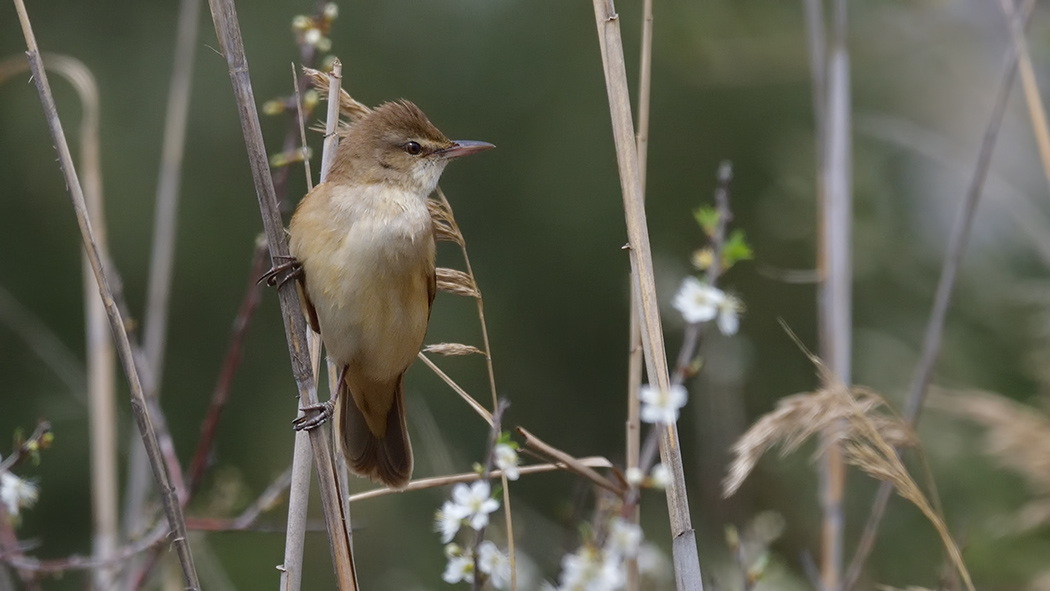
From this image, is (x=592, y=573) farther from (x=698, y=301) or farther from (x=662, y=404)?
(x=698, y=301)

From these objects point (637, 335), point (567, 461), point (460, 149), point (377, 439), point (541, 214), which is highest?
point (460, 149)

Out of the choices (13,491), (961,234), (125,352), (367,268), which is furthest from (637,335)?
(13,491)

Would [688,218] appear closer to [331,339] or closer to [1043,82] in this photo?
[1043,82]

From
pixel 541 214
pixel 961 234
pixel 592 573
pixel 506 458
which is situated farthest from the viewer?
pixel 541 214

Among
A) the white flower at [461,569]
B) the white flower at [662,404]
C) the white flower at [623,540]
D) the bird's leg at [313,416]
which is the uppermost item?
the white flower at [662,404]

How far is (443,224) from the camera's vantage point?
2180 millimetres

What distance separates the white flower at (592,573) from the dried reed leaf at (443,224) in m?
0.69

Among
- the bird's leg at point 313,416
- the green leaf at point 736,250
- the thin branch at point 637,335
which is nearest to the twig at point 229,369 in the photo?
the bird's leg at point 313,416

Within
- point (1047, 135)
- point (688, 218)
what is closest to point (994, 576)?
point (1047, 135)

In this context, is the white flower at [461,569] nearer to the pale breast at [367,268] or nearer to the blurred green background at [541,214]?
the pale breast at [367,268]

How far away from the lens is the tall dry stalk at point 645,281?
171 cm

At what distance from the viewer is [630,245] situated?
1781 millimetres

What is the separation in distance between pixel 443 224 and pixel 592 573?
3.01 ft

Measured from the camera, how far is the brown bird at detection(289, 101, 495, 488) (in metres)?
2.18
